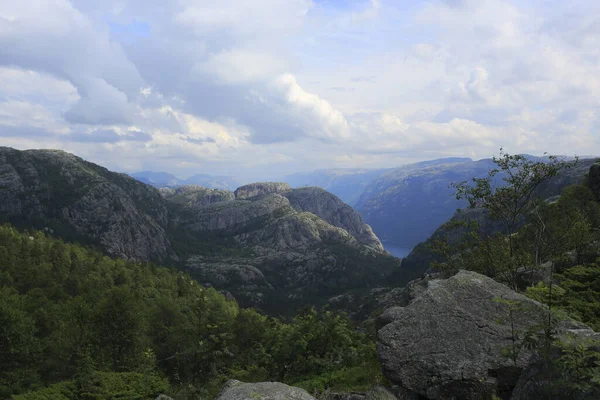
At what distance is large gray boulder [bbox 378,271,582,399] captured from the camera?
1186 cm

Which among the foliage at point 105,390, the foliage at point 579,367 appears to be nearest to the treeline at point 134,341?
the foliage at point 105,390

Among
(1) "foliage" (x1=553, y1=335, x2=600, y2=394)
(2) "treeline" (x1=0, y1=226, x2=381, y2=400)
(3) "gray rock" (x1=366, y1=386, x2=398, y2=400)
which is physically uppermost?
(1) "foliage" (x1=553, y1=335, x2=600, y2=394)

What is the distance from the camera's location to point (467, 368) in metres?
12.2

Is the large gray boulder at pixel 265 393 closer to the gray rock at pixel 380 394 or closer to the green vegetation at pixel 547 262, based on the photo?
the gray rock at pixel 380 394

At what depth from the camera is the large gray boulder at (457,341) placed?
11.9m

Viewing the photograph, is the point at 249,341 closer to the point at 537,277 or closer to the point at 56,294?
the point at 537,277

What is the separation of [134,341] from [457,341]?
64.5m

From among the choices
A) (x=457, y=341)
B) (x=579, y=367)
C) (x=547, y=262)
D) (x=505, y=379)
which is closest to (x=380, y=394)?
(x=457, y=341)

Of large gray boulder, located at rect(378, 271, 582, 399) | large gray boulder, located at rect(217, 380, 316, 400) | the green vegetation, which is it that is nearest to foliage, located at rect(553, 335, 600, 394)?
the green vegetation

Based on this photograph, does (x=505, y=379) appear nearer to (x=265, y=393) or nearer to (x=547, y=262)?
(x=265, y=393)

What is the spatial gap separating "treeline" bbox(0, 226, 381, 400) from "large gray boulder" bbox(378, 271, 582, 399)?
8.77 ft

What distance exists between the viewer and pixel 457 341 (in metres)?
13.2

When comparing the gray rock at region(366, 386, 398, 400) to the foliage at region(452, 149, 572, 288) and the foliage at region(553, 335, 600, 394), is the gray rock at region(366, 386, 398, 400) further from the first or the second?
the foliage at region(452, 149, 572, 288)

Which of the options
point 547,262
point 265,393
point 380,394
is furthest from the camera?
point 547,262
